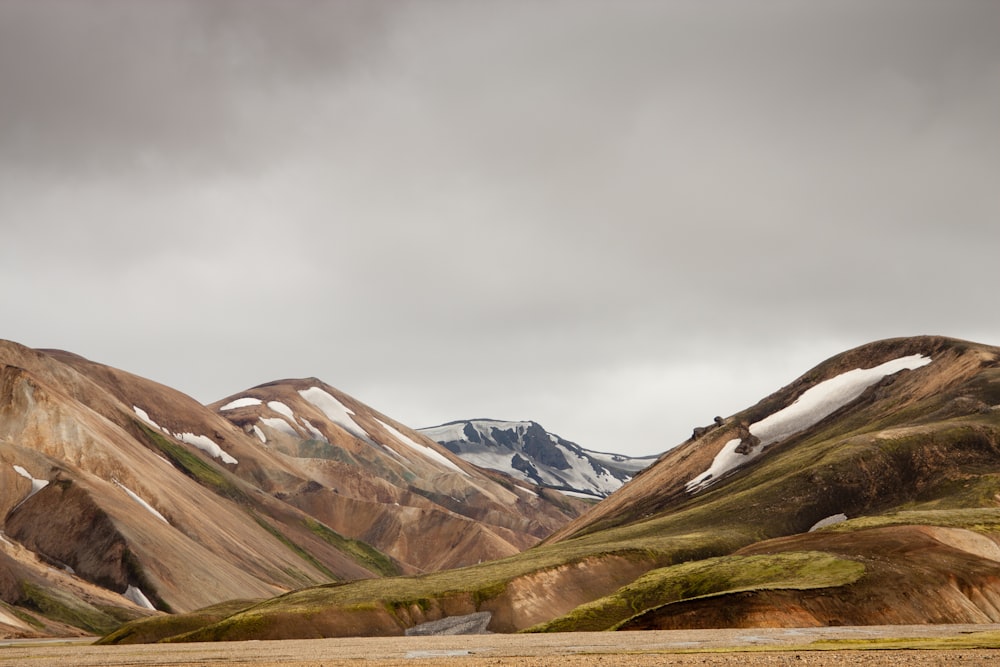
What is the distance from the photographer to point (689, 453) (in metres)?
170

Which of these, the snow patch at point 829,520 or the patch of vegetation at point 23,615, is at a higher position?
the snow patch at point 829,520

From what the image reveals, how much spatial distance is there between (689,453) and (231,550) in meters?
83.7

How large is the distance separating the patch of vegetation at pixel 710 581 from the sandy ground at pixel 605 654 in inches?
464

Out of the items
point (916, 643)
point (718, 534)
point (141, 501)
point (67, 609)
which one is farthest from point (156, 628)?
point (916, 643)

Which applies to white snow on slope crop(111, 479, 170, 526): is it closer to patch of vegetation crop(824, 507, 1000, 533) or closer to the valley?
the valley

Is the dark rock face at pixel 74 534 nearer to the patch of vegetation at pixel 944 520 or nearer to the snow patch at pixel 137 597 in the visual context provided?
the snow patch at pixel 137 597

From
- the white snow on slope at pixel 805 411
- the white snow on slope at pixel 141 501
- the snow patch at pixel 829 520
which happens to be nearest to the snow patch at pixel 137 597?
the white snow on slope at pixel 141 501

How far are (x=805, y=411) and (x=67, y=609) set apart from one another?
383 ft

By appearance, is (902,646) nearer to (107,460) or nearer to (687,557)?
(687,557)

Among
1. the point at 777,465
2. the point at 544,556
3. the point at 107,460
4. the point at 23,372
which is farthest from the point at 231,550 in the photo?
the point at 777,465

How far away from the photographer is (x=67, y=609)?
12206 cm

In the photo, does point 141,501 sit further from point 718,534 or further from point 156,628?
point 718,534

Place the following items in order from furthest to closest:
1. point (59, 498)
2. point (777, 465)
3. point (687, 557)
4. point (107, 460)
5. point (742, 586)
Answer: point (107, 460)
point (59, 498)
point (777, 465)
point (687, 557)
point (742, 586)

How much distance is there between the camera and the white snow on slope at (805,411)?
15675 cm
